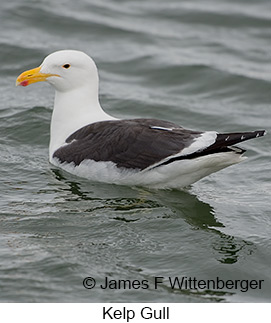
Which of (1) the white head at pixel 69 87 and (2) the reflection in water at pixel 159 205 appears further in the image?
(1) the white head at pixel 69 87

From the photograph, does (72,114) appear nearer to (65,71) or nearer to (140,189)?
(65,71)

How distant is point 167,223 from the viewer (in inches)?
303

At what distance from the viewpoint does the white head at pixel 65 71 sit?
Answer: 913 centimetres

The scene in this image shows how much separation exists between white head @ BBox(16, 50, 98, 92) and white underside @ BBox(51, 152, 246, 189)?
110 centimetres

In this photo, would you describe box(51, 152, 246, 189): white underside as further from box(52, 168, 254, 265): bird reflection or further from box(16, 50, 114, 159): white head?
box(16, 50, 114, 159): white head

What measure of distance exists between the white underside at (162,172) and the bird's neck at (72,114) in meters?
0.51

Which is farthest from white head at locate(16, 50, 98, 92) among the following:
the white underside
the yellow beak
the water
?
the white underside

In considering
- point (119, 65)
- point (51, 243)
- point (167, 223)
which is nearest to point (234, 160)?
point (167, 223)

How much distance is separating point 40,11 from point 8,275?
9.88 metres

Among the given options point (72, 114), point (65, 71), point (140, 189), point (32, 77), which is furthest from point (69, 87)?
point (140, 189)

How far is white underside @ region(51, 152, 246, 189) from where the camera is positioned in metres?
7.81

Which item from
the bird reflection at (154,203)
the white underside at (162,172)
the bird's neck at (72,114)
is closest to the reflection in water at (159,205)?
the bird reflection at (154,203)

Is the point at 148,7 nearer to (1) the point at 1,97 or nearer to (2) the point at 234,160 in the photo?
(1) the point at 1,97

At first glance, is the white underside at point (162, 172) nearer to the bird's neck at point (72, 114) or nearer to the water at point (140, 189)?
the water at point (140, 189)
